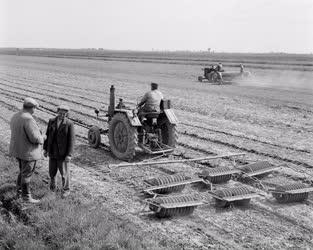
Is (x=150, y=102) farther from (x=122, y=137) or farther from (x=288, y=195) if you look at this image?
(x=288, y=195)

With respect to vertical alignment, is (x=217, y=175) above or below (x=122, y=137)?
below

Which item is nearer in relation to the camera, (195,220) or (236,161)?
(195,220)

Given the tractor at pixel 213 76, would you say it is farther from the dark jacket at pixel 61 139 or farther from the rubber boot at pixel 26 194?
the rubber boot at pixel 26 194

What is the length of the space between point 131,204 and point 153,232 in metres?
1.15

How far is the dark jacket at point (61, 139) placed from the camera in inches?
285

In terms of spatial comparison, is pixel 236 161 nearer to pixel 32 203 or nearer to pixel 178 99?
pixel 32 203

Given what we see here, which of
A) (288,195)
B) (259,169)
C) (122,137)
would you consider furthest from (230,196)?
(122,137)

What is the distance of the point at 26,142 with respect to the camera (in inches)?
274

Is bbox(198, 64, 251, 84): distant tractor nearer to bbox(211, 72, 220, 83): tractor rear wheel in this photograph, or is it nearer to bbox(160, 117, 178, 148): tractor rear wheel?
bbox(211, 72, 220, 83): tractor rear wheel

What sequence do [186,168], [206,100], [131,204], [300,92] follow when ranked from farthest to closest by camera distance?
[300,92], [206,100], [186,168], [131,204]

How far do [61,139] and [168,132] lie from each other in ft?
11.0

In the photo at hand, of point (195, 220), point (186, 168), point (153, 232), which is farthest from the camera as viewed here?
point (186, 168)

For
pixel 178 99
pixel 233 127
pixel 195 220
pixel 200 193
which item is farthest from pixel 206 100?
pixel 195 220

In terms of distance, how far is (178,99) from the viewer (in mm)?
20641
